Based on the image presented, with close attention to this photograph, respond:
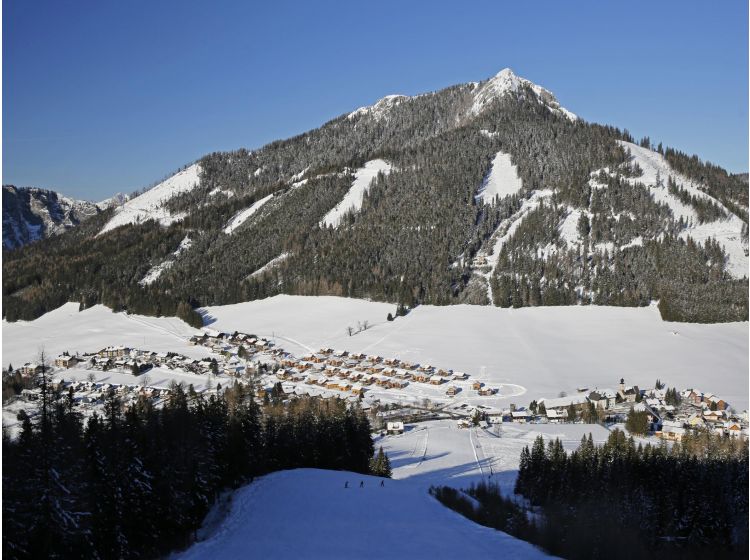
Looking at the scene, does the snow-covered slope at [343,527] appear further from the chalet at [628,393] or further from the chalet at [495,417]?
the chalet at [628,393]

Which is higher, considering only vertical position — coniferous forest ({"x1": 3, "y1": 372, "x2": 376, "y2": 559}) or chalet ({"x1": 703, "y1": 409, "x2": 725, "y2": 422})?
coniferous forest ({"x1": 3, "y1": 372, "x2": 376, "y2": 559})

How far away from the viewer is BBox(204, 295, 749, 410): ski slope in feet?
337

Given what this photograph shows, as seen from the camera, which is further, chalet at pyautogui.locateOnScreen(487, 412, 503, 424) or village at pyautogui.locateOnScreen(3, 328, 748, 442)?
chalet at pyautogui.locateOnScreen(487, 412, 503, 424)

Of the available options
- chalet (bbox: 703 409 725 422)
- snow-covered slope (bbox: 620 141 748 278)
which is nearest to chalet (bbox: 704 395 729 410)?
chalet (bbox: 703 409 725 422)

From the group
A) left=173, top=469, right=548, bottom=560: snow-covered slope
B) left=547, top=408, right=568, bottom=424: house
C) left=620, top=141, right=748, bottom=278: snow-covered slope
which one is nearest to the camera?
left=173, top=469, right=548, bottom=560: snow-covered slope

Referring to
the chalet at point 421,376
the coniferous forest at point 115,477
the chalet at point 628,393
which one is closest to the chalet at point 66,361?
the chalet at point 421,376

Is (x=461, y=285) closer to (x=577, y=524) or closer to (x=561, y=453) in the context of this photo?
(x=561, y=453)

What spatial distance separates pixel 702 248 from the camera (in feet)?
527

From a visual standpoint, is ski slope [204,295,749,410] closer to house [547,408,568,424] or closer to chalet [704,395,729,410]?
chalet [704,395,729,410]

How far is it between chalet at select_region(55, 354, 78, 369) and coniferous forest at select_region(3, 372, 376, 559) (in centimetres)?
7632

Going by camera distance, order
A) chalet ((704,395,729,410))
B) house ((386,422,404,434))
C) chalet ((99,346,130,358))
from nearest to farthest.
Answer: house ((386,422,404,434)) < chalet ((704,395,729,410)) < chalet ((99,346,130,358))

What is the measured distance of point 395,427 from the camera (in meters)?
82.4

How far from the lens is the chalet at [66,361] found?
11450cm

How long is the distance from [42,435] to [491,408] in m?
72.6
